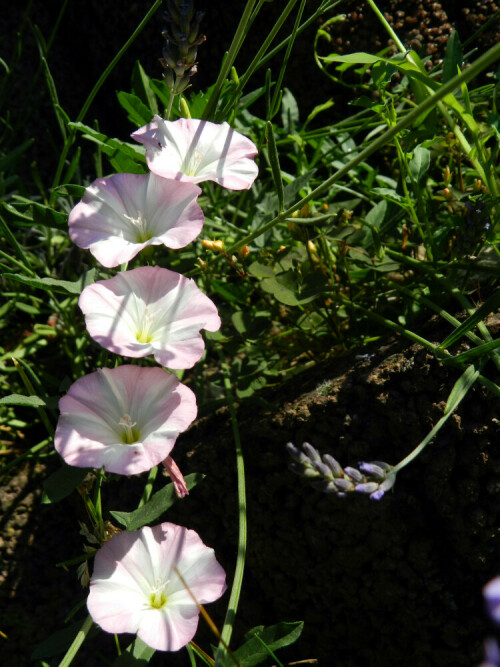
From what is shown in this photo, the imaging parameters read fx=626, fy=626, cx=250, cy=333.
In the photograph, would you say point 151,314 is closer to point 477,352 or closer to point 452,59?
point 477,352

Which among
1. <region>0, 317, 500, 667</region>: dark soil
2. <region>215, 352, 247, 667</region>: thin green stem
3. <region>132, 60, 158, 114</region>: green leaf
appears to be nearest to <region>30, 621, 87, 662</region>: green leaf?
<region>215, 352, 247, 667</region>: thin green stem

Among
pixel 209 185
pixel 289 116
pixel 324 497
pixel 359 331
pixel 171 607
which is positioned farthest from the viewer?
pixel 289 116

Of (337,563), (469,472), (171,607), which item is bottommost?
(337,563)

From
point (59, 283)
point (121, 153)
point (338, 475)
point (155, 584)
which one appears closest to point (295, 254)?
point (121, 153)

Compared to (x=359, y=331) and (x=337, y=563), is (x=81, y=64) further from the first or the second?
(x=337, y=563)

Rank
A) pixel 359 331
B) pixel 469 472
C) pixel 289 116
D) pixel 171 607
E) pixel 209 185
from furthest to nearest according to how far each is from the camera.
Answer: pixel 289 116, pixel 209 185, pixel 359 331, pixel 469 472, pixel 171 607

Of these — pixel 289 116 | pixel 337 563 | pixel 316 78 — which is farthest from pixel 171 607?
pixel 316 78
